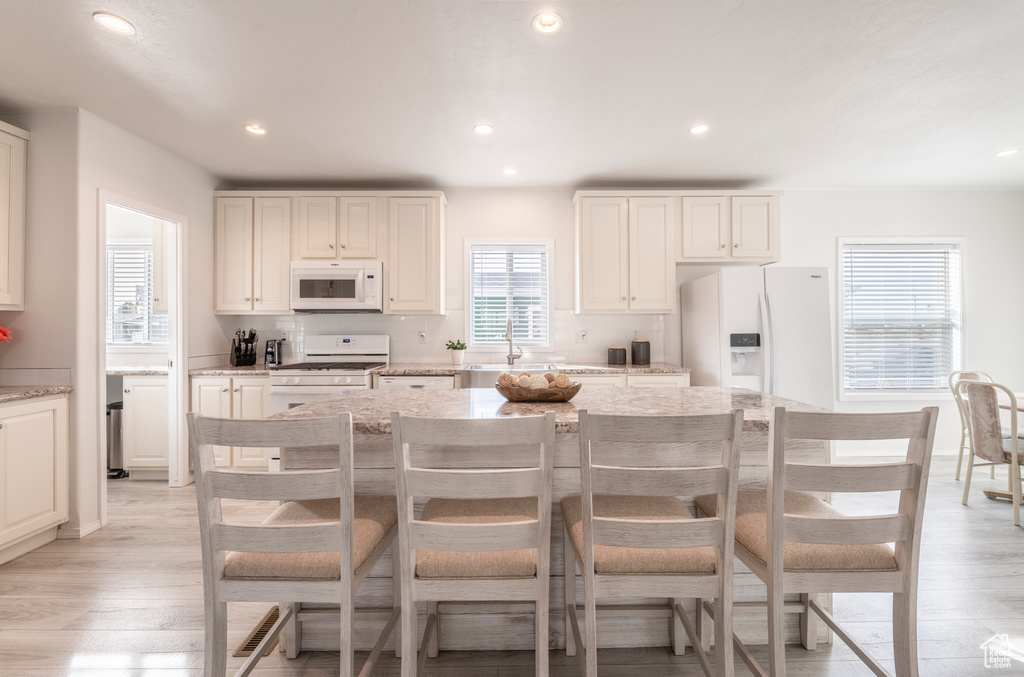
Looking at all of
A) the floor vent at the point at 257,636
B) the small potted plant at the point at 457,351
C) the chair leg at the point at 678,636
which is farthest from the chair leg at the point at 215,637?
the small potted plant at the point at 457,351

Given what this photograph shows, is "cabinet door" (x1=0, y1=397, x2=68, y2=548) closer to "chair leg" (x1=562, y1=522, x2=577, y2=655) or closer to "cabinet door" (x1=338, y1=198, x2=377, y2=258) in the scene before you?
"cabinet door" (x1=338, y1=198, x2=377, y2=258)

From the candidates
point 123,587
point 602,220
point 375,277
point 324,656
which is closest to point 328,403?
point 324,656

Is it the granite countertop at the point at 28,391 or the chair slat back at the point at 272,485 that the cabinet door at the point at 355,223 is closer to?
the granite countertop at the point at 28,391

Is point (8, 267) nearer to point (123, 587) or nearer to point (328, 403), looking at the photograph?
point (123, 587)

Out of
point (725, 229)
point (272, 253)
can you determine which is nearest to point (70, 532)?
point (272, 253)

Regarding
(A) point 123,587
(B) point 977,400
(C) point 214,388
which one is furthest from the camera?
(C) point 214,388

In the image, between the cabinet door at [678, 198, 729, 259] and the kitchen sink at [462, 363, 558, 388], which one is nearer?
the kitchen sink at [462, 363, 558, 388]

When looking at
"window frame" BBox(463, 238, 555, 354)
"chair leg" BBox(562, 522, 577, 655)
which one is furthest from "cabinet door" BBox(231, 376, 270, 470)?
"chair leg" BBox(562, 522, 577, 655)

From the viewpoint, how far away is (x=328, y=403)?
6.52 ft

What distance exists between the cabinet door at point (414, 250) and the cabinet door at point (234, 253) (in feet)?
4.06

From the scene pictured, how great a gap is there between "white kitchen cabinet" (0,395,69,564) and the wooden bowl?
8.51 feet

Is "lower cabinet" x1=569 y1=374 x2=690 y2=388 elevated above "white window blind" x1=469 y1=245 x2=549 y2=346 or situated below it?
below

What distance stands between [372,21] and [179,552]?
2.89 m

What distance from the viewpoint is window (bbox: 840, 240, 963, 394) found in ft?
14.8
